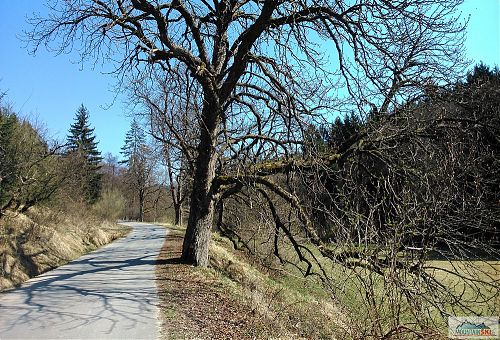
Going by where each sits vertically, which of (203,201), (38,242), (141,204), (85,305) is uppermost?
(141,204)

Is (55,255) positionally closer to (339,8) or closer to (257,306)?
(257,306)

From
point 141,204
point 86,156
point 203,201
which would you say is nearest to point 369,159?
point 203,201

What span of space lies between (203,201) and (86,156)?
19.2 metres

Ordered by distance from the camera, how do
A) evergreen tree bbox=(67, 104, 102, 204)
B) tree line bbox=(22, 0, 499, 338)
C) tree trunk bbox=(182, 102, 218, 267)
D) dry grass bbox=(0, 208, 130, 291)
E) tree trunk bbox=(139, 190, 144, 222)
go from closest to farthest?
tree line bbox=(22, 0, 499, 338) < dry grass bbox=(0, 208, 130, 291) < tree trunk bbox=(182, 102, 218, 267) < evergreen tree bbox=(67, 104, 102, 204) < tree trunk bbox=(139, 190, 144, 222)

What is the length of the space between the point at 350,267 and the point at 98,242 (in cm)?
1801

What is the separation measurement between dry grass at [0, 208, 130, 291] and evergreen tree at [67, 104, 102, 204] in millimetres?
4358

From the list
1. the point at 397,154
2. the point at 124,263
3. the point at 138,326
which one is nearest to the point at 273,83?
the point at 397,154

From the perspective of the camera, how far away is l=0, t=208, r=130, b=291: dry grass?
1195 centimetres

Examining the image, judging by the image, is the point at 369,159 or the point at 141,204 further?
the point at 141,204

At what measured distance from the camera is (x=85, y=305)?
8.37m

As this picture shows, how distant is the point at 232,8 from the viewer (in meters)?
12.2

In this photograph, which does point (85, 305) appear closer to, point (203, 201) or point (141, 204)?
point (203, 201)

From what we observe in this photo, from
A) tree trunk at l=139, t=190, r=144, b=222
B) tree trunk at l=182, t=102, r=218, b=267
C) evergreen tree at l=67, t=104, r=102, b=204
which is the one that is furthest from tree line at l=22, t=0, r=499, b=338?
tree trunk at l=139, t=190, r=144, b=222

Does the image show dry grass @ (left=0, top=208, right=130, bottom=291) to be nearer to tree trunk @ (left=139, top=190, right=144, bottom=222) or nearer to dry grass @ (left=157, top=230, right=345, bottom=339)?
dry grass @ (left=157, top=230, right=345, bottom=339)
